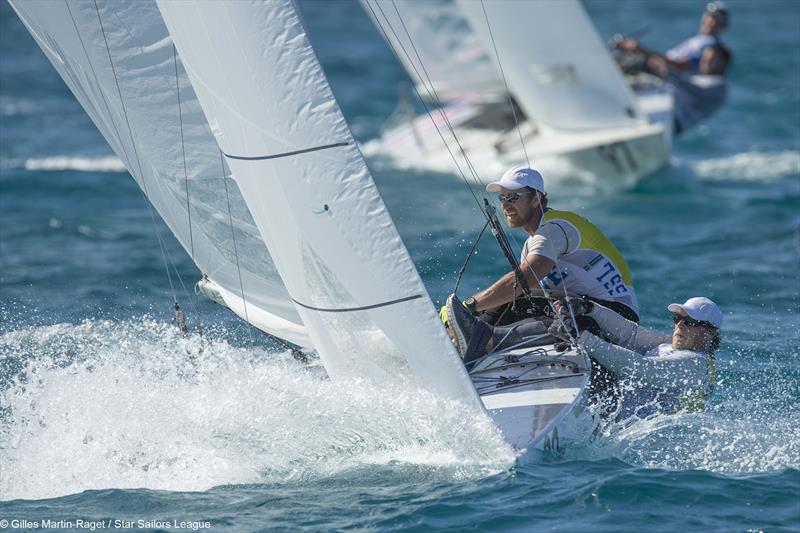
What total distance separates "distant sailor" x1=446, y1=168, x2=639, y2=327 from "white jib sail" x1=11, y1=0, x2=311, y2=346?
97 cm

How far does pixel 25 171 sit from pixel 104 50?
7450 millimetres

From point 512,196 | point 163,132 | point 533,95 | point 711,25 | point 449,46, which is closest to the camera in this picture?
point 512,196

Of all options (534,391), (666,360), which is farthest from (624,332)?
(534,391)

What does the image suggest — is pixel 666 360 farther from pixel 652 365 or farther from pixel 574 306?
pixel 574 306

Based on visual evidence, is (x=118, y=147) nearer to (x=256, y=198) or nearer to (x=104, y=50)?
(x=104, y=50)

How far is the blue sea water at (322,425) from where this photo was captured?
14.8ft

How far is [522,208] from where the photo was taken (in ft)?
18.1

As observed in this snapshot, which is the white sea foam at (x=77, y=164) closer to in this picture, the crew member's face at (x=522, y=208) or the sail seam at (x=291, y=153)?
the crew member's face at (x=522, y=208)

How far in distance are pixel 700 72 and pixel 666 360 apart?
27.8ft

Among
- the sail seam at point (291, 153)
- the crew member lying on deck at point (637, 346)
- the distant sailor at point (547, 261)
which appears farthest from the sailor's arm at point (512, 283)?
the sail seam at point (291, 153)

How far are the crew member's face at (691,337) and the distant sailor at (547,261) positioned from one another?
32 centimetres

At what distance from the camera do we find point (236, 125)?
4805 millimetres

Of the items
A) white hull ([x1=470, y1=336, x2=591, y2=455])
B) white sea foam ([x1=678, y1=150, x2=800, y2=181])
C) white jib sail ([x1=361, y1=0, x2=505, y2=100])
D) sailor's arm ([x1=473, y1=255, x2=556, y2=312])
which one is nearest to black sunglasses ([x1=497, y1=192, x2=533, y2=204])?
sailor's arm ([x1=473, y1=255, x2=556, y2=312])

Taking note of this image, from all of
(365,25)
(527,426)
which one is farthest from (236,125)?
(365,25)
